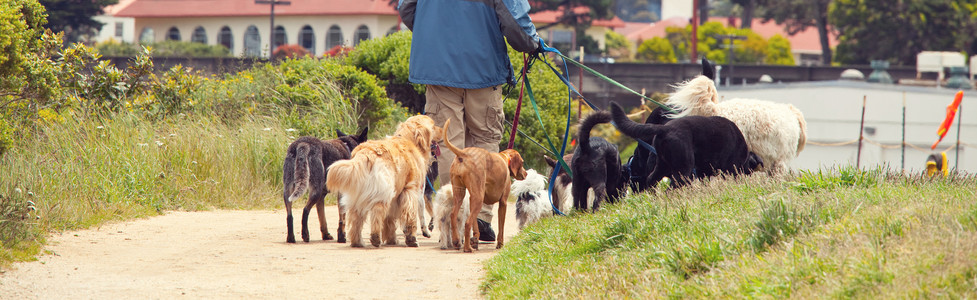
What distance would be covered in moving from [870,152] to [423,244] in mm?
20170

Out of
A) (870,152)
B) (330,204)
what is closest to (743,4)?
(870,152)

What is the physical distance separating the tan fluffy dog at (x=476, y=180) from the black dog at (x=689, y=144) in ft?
3.29

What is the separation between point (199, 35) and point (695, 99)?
74.5 m

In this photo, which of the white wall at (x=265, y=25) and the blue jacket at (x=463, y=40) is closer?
the blue jacket at (x=463, y=40)

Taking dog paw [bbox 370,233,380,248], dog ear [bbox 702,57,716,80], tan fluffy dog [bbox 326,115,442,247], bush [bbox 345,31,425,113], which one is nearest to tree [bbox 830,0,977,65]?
bush [bbox 345,31,425,113]

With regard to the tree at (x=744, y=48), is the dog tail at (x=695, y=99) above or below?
below

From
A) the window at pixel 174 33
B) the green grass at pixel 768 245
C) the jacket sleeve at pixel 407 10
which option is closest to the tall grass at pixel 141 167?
the jacket sleeve at pixel 407 10

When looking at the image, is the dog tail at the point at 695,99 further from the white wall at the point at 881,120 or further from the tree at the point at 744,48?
the tree at the point at 744,48

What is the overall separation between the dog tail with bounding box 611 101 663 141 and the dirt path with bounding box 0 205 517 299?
130 cm

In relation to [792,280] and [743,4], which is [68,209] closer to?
[792,280]

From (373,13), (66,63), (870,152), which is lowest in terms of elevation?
(870,152)

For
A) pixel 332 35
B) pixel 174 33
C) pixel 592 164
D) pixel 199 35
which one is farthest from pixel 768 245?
pixel 174 33

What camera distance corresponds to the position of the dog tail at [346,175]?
6.99 metres

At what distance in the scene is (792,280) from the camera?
13.8 ft
